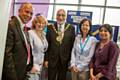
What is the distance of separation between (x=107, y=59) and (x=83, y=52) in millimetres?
347

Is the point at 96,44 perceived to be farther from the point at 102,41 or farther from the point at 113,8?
the point at 113,8

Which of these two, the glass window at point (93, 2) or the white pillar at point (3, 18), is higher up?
the glass window at point (93, 2)

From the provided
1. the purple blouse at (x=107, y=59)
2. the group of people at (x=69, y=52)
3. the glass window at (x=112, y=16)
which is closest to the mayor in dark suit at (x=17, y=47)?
the group of people at (x=69, y=52)

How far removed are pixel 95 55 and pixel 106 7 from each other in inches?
146

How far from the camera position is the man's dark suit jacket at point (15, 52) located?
2.12 meters

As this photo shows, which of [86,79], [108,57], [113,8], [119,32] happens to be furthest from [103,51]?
[113,8]

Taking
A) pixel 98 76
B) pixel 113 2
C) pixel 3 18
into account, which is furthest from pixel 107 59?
pixel 113 2

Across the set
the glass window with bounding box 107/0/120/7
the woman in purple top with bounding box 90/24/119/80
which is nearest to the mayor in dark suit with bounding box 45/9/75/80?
the woman in purple top with bounding box 90/24/119/80

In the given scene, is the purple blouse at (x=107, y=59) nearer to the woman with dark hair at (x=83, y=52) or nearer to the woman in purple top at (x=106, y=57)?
the woman in purple top at (x=106, y=57)

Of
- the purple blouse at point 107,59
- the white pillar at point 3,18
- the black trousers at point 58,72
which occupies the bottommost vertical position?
the black trousers at point 58,72

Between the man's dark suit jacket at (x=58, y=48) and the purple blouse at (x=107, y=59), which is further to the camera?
the man's dark suit jacket at (x=58, y=48)

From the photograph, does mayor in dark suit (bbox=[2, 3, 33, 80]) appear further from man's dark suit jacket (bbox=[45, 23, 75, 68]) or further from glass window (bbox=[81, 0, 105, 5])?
glass window (bbox=[81, 0, 105, 5])

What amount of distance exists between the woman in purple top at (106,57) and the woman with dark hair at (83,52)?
128mm

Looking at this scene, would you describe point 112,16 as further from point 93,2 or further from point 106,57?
point 106,57
